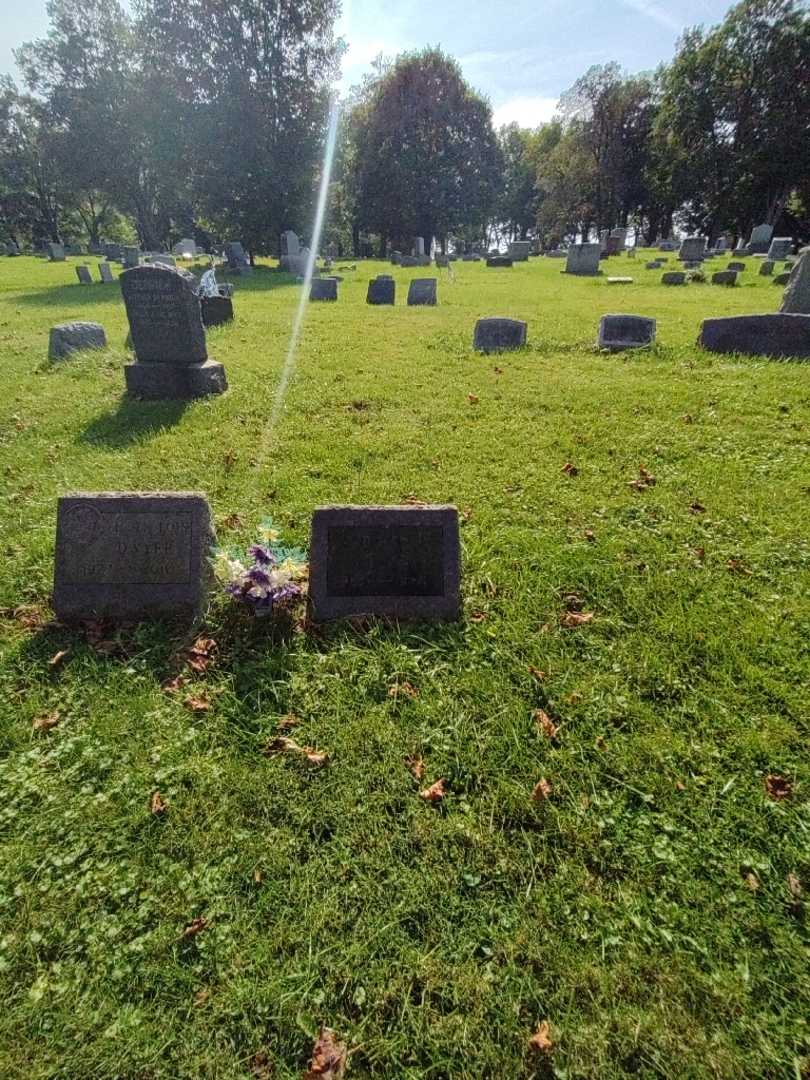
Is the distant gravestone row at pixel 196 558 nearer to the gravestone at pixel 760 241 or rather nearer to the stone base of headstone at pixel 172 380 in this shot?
the stone base of headstone at pixel 172 380

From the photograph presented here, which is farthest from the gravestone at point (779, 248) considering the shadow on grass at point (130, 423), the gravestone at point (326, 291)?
the shadow on grass at point (130, 423)

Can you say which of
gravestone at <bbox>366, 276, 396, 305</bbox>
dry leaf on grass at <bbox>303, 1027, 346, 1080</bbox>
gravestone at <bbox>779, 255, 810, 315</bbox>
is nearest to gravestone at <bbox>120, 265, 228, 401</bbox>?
dry leaf on grass at <bbox>303, 1027, 346, 1080</bbox>

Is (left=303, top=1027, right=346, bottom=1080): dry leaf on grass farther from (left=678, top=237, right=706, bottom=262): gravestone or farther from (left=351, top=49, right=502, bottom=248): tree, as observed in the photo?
(left=351, top=49, right=502, bottom=248): tree

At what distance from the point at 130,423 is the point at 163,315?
1.71 metres

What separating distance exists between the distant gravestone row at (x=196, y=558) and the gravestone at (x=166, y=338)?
181 inches

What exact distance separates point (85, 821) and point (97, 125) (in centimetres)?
3449

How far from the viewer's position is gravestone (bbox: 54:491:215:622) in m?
3.10

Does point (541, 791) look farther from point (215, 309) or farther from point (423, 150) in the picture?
point (423, 150)

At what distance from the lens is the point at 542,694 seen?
2723mm

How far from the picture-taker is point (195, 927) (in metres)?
1.83

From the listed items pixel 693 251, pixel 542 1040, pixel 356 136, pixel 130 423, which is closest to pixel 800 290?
pixel 130 423

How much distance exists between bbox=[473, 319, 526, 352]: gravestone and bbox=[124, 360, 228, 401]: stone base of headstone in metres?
4.61

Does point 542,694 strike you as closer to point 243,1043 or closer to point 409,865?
point 409,865

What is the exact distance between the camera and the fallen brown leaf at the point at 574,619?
3.15 metres
